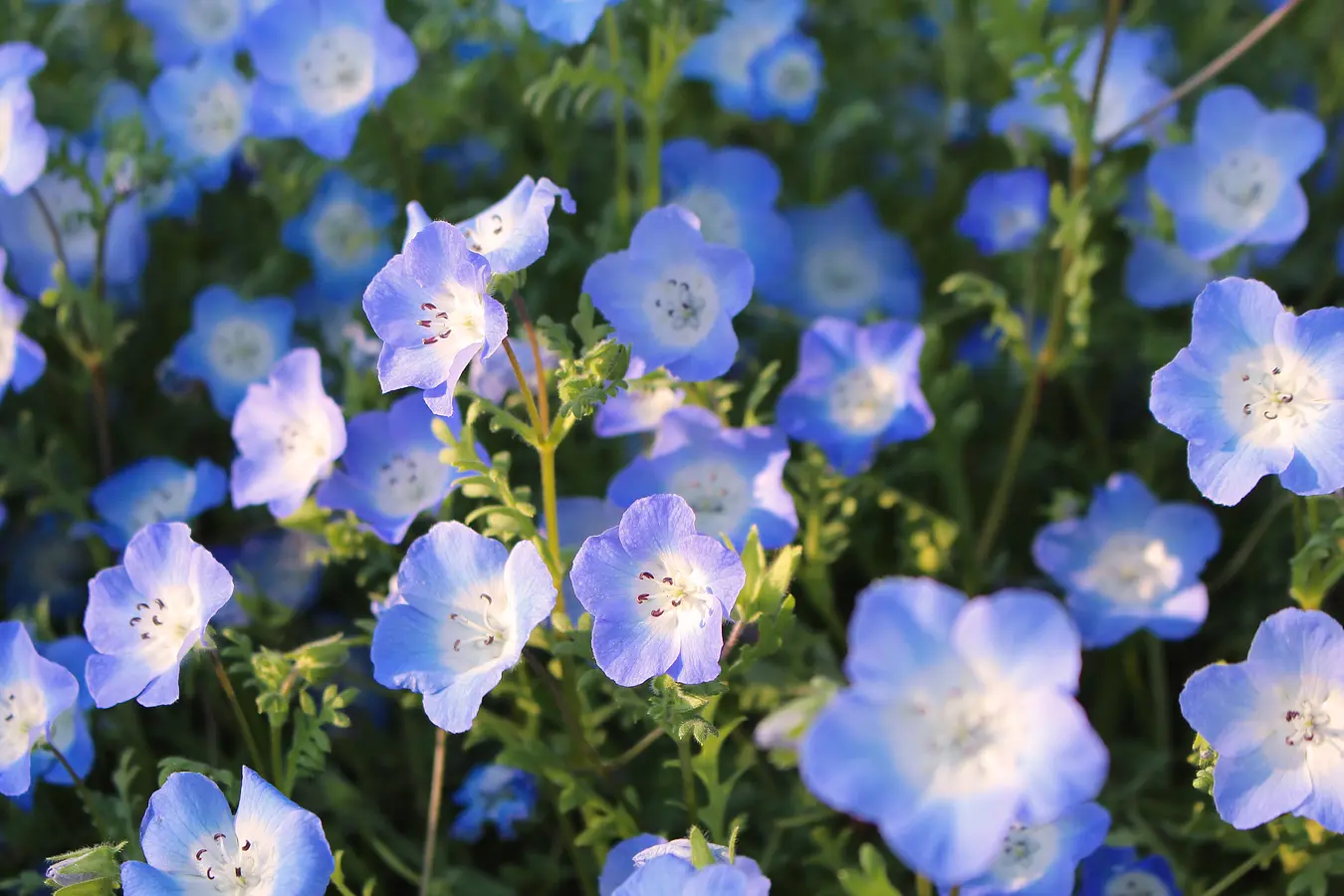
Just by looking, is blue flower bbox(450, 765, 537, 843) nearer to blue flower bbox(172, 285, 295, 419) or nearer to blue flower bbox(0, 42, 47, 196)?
blue flower bbox(172, 285, 295, 419)

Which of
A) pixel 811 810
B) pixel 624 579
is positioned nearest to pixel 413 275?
pixel 624 579

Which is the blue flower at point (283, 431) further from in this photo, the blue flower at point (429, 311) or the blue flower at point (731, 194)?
the blue flower at point (731, 194)

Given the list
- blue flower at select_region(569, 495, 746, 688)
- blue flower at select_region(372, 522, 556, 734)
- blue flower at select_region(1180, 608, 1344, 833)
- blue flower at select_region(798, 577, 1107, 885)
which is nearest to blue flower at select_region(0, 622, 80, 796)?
blue flower at select_region(372, 522, 556, 734)

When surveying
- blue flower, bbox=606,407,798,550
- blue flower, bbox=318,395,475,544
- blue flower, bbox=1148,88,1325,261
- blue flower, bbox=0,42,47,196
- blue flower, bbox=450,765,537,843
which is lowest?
blue flower, bbox=450,765,537,843

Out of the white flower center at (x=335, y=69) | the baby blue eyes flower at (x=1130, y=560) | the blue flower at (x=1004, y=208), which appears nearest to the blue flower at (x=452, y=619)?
the baby blue eyes flower at (x=1130, y=560)

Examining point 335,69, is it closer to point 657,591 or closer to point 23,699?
point 23,699

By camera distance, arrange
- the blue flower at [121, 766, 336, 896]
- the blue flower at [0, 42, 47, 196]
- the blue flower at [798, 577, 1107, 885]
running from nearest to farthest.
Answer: the blue flower at [798, 577, 1107, 885]
the blue flower at [121, 766, 336, 896]
the blue flower at [0, 42, 47, 196]
